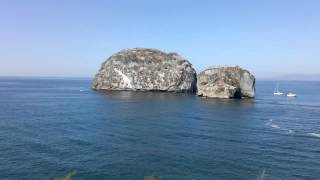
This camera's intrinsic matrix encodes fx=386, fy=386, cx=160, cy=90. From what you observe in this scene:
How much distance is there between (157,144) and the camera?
323 feet

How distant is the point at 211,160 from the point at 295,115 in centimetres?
8598

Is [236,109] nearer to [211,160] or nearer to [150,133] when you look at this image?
[150,133]

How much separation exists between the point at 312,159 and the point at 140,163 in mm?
38433

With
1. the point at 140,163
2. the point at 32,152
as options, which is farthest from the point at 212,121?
the point at 32,152

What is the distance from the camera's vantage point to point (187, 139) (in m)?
105

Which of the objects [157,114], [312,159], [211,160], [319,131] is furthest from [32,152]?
[319,131]

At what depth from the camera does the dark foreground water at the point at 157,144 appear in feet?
247

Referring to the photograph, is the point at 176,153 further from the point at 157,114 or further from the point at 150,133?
the point at 157,114

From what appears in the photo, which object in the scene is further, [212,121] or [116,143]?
[212,121]

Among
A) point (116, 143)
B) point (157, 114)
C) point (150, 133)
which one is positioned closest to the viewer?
point (116, 143)

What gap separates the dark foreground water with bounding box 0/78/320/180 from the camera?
75375 millimetres

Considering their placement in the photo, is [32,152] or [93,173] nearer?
[93,173]

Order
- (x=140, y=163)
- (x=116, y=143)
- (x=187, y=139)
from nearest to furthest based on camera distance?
Answer: 1. (x=140, y=163)
2. (x=116, y=143)
3. (x=187, y=139)

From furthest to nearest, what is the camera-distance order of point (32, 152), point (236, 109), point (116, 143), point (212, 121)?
point (236, 109), point (212, 121), point (116, 143), point (32, 152)
